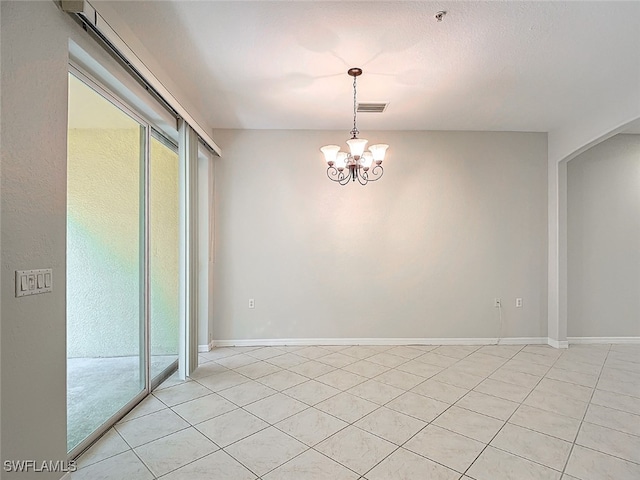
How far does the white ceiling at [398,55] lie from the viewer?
2084 millimetres

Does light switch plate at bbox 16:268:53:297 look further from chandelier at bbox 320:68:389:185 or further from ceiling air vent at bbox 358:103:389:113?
ceiling air vent at bbox 358:103:389:113

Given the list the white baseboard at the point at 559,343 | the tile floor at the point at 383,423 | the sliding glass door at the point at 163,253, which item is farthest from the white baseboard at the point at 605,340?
the sliding glass door at the point at 163,253

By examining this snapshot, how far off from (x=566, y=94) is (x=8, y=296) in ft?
14.5

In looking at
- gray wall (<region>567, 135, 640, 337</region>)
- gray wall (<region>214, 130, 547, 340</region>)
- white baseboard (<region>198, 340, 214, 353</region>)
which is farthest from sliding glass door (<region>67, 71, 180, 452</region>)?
gray wall (<region>567, 135, 640, 337</region>)

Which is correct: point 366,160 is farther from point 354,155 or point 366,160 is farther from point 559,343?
point 559,343

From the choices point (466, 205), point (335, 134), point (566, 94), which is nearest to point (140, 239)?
point (335, 134)

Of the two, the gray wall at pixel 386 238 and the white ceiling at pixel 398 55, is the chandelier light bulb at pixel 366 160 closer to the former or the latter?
the white ceiling at pixel 398 55

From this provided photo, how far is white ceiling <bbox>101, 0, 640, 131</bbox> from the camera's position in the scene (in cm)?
208

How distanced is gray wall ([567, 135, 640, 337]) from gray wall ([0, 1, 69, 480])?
5.36 metres

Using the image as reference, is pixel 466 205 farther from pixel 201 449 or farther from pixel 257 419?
pixel 201 449

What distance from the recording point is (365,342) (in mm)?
4316

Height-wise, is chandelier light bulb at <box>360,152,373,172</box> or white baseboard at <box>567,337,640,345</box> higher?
chandelier light bulb at <box>360,152,373,172</box>

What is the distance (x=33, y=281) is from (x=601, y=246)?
5.81m

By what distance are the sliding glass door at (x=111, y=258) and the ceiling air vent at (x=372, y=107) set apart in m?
2.04
